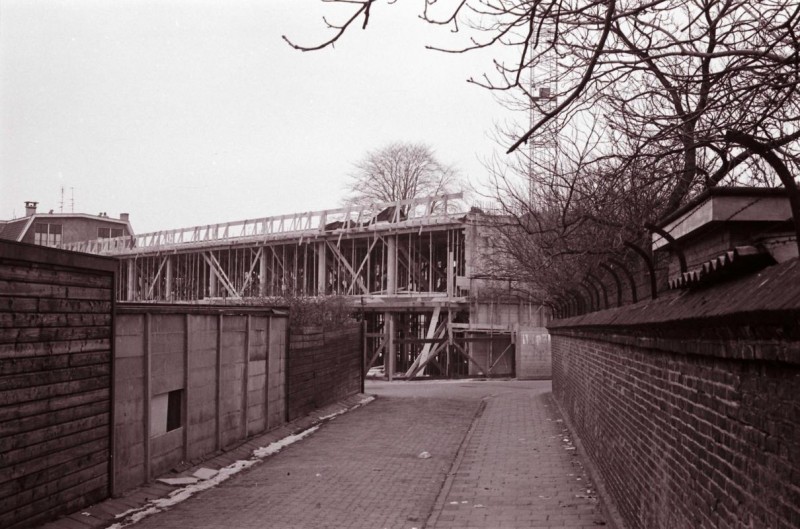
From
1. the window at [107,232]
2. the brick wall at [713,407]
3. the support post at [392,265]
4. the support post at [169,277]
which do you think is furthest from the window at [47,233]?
the brick wall at [713,407]

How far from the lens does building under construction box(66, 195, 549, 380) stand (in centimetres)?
3744

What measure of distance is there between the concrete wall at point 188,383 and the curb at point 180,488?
0.58 ft

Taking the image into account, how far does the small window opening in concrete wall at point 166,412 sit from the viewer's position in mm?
10766

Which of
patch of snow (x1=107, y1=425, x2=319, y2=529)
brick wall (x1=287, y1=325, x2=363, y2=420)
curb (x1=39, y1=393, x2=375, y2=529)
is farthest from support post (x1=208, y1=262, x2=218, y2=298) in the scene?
patch of snow (x1=107, y1=425, x2=319, y2=529)

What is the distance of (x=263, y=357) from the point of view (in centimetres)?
1536

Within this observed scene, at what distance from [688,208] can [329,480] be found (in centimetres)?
596

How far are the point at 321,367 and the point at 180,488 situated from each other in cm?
920

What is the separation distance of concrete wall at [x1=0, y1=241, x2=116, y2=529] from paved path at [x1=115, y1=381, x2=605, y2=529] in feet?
3.08

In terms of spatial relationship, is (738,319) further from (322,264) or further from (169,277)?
(169,277)

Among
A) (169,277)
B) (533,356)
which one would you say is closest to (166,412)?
(533,356)

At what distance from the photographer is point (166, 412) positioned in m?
11.2

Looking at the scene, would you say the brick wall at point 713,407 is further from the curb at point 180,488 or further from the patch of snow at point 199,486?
the curb at point 180,488

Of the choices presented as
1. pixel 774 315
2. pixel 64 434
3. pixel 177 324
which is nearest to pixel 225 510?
pixel 64 434

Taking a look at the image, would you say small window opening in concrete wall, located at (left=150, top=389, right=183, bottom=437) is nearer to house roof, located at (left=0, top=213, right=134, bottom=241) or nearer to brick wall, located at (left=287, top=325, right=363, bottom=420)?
brick wall, located at (left=287, top=325, right=363, bottom=420)
